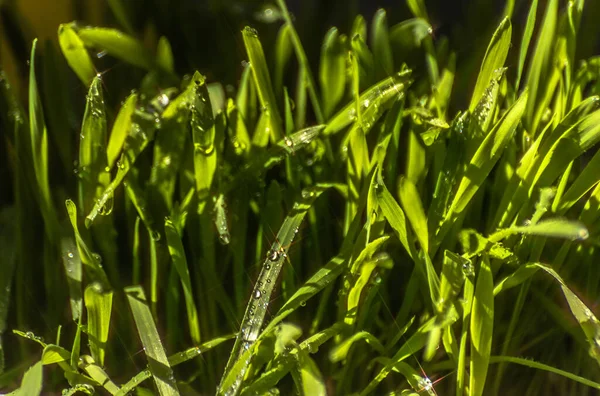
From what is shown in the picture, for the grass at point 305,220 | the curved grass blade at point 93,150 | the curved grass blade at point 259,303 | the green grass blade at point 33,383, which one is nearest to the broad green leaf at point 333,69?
the grass at point 305,220

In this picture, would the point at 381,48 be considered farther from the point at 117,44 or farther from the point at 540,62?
the point at 117,44

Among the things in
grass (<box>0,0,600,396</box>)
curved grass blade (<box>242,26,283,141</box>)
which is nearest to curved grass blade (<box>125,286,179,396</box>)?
grass (<box>0,0,600,396</box>)

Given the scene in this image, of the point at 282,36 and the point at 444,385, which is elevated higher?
the point at 282,36

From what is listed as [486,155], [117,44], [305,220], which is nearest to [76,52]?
[117,44]

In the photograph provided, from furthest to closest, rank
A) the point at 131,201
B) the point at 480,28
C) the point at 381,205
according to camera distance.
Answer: the point at 480,28
the point at 131,201
the point at 381,205

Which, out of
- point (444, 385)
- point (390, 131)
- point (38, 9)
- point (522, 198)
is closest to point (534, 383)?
point (444, 385)

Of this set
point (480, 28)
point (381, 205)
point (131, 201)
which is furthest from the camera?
point (480, 28)

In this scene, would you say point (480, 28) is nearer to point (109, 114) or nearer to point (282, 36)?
point (282, 36)

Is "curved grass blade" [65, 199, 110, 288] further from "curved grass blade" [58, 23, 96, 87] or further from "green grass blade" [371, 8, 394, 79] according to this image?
"green grass blade" [371, 8, 394, 79]

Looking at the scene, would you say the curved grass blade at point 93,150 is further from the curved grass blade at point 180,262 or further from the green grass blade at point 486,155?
the green grass blade at point 486,155
